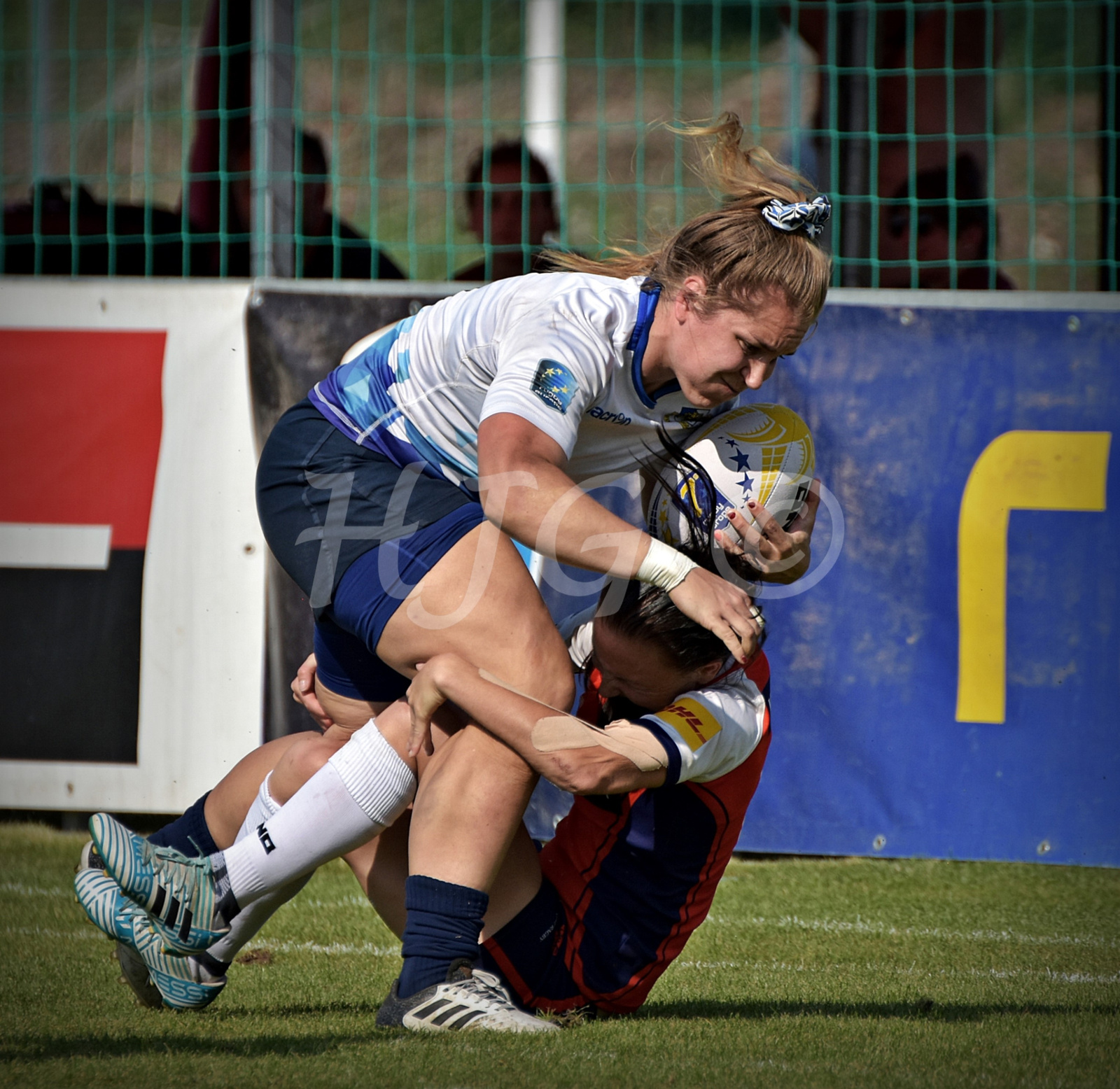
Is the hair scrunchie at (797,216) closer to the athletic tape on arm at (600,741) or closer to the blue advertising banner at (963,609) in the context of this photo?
the athletic tape on arm at (600,741)

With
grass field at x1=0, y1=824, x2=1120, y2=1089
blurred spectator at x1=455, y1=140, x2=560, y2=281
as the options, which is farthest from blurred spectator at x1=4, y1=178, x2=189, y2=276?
grass field at x1=0, y1=824, x2=1120, y2=1089

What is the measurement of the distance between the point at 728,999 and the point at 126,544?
2.66 metres

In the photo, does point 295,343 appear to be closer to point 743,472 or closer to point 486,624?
point 743,472

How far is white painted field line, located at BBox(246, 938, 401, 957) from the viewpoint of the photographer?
10.9 feet

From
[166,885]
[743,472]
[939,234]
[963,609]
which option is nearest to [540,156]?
[939,234]

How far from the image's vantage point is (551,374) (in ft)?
7.72

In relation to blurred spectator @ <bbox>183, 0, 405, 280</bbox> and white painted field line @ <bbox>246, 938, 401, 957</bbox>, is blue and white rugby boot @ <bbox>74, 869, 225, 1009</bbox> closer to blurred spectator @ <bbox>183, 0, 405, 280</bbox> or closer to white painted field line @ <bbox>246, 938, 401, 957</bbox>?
white painted field line @ <bbox>246, 938, 401, 957</bbox>

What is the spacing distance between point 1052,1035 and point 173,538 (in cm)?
317

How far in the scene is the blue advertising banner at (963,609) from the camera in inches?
170

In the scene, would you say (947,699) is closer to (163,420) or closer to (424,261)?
(163,420)

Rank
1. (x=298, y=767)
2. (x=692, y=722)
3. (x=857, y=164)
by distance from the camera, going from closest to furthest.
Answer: (x=692, y=722)
(x=298, y=767)
(x=857, y=164)

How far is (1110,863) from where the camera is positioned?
4.33m

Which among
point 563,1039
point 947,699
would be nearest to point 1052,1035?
point 563,1039

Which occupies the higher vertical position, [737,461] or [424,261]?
[737,461]
